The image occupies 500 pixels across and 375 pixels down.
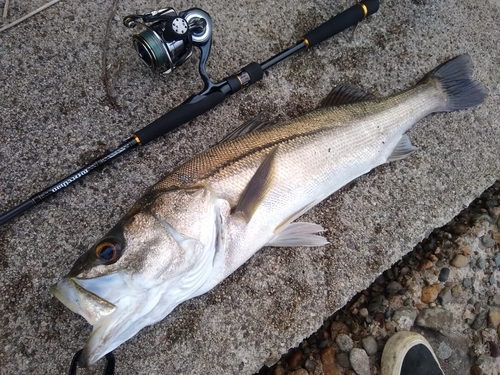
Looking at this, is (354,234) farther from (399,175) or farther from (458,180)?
(458,180)

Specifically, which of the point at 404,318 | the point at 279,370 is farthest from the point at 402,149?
the point at 279,370

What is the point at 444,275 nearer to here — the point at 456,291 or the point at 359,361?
the point at 456,291

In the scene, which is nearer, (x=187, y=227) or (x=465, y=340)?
(x=187, y=227)

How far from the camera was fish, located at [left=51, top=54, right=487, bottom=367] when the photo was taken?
1462mm

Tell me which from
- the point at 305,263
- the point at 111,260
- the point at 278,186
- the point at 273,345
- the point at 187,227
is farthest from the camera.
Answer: the point at 305,263

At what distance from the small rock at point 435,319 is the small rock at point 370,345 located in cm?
33

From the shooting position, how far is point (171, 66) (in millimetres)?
2146

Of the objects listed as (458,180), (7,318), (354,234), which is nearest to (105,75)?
(7,318)

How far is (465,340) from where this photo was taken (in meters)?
2.46

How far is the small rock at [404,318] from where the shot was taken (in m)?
2.36

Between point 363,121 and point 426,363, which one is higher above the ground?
point 363,121

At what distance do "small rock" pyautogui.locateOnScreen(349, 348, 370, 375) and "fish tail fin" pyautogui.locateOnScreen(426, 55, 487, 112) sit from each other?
1.58 meters

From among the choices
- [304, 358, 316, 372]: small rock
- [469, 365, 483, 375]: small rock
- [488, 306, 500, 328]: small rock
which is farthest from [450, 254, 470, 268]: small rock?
[304, 358, 316, 372]: small rock

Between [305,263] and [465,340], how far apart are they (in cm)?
120
